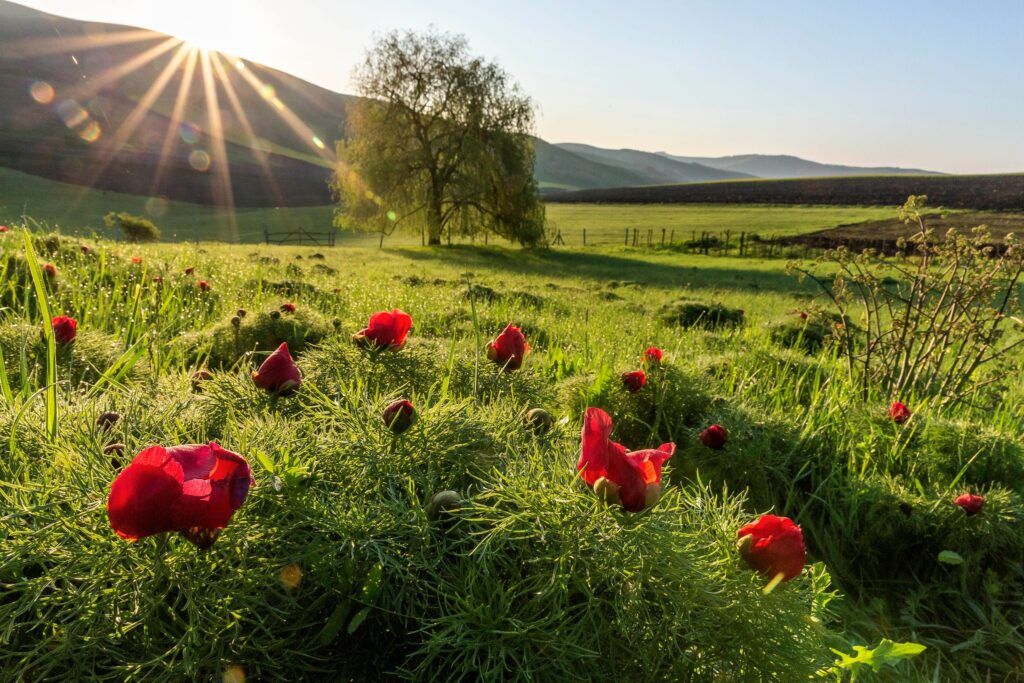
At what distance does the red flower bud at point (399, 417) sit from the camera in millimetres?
1483

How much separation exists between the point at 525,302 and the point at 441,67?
2648 centimetres

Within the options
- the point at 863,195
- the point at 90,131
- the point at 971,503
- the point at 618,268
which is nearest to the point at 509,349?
the point at 971,503

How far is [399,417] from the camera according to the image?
1489 mm

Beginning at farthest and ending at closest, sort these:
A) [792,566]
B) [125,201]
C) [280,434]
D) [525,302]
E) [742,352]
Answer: [125,201] < [525,302] < [742,352] < [280,434] < [792,566]

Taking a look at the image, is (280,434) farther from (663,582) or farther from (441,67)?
(441,67)

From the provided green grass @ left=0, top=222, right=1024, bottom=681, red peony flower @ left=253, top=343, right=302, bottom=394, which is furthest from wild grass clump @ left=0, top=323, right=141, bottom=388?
red peony flower @ left=253, top=343, right=302, bottom=394

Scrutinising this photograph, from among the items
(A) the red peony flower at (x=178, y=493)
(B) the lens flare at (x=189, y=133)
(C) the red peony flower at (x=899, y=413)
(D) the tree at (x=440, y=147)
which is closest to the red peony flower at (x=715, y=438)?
(C) the red peony flower at (x=899, y=413)

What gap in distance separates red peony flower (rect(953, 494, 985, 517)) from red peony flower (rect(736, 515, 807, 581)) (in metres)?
1.99

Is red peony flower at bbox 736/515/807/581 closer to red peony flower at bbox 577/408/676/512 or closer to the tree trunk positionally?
red peony flower at bbox 577/408/676/512

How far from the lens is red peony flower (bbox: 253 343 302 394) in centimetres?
183

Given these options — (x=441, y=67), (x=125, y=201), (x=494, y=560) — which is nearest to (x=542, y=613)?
(x=494, y=560)

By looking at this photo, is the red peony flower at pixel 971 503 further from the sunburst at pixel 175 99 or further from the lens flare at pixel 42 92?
the lens flare at pixel 42 92

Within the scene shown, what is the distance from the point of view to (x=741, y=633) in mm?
1242

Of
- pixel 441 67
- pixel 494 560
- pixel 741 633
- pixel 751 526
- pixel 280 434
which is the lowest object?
pixel 741 633
